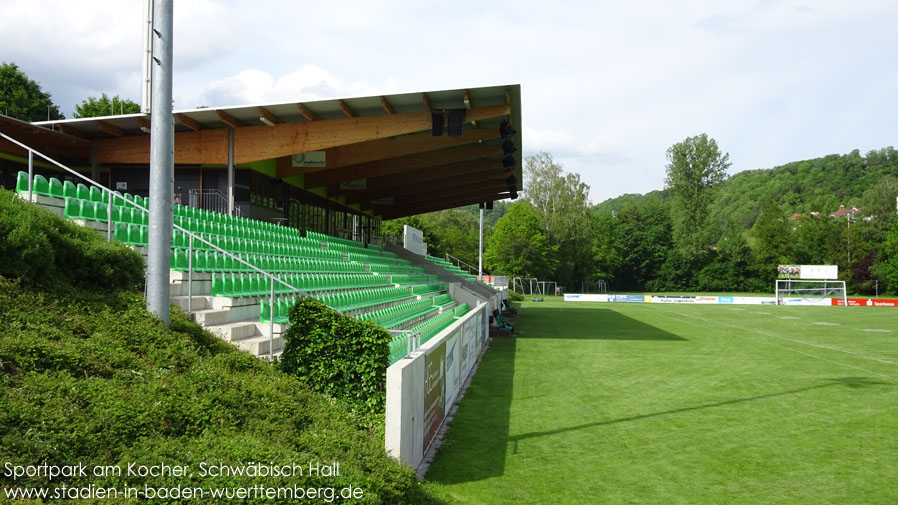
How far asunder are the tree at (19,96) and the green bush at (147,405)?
34815 millimetres

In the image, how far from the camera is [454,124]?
17.0 meters

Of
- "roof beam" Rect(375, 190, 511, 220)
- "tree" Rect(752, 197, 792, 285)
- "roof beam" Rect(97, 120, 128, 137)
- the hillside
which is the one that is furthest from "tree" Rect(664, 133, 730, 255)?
the hillside

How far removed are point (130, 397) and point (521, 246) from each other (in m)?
59.1

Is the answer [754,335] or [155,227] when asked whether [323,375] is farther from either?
[754,335]

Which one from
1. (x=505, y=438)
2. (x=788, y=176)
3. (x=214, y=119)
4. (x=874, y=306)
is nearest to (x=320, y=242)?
(x=214, y=119)

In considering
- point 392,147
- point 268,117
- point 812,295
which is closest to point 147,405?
point 268,117

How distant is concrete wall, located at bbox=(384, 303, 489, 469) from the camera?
19.2 feet

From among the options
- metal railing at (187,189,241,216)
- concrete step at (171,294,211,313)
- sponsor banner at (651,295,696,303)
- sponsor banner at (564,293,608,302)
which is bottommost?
sponsor banner at (651,295,696,303)

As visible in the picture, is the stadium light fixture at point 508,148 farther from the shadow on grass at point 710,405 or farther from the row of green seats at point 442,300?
the shadow on grass at point 710,405

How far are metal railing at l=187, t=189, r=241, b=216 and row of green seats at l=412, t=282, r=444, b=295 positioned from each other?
598 centimetres

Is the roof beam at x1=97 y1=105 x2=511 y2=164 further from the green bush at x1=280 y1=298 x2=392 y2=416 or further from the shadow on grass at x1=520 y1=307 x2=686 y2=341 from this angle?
the green bush at x1=280 y1=298 x2=392 y2=416

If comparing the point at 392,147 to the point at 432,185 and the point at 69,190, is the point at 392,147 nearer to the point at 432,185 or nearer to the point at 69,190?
the point at 432,185

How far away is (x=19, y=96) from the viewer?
35156mm

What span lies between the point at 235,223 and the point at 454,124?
20.0 ft
